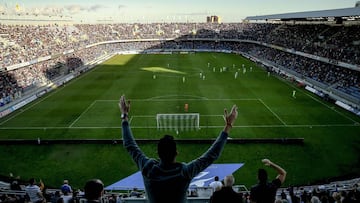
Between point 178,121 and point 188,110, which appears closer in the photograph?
point 178,121

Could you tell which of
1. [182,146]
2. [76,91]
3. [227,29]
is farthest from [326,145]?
[227,29]

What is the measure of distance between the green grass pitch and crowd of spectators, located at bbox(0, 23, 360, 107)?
5859 mm

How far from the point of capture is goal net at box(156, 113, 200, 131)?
2953 centimetres

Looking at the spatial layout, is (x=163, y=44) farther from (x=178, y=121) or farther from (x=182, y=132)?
(x=182, y=132)

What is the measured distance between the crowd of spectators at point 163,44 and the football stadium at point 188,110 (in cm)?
36

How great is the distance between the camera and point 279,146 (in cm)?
2558

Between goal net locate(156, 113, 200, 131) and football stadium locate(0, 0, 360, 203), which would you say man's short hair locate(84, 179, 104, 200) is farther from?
goal net locate(156, 113, 200, 131)

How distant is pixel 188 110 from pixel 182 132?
685cm

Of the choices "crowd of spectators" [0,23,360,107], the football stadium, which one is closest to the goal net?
the football stadium

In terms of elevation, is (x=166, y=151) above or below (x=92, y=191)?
above

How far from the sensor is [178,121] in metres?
31.2

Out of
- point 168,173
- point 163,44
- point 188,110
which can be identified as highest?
point 168,173

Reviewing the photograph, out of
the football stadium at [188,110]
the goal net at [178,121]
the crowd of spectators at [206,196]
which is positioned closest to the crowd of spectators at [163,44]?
the football stadium at [188,110]

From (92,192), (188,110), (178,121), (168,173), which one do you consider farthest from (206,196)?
(188,110)
